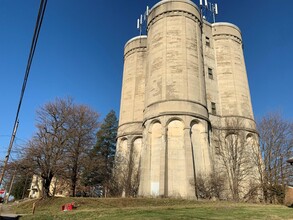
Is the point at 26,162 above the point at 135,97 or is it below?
below

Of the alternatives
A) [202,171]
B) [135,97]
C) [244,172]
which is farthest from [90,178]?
[244,172]

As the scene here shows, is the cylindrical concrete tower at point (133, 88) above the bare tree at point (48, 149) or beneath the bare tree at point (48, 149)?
above

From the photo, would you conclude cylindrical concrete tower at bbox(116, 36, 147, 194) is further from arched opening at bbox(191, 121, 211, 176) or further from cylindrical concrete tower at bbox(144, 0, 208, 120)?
arched opening at bbox(191, 121, 211, 176)

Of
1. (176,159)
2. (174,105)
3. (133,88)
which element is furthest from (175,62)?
(176,159)

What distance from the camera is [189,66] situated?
2867cm

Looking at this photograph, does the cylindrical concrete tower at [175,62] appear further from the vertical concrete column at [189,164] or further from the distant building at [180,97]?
the vertical concrete column at [189,164]

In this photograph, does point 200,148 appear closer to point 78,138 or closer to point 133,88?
point 78,138

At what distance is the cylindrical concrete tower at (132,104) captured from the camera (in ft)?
111

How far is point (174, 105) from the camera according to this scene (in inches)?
1033

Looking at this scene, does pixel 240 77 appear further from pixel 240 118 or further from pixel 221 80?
pixel 240 118

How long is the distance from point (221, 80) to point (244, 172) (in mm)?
12550

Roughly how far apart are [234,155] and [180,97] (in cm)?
832

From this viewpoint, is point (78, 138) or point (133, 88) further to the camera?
point (133, 88)

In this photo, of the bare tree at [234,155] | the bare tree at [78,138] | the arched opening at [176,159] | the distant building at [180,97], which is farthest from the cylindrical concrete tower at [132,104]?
the bare tree at [234,155]
